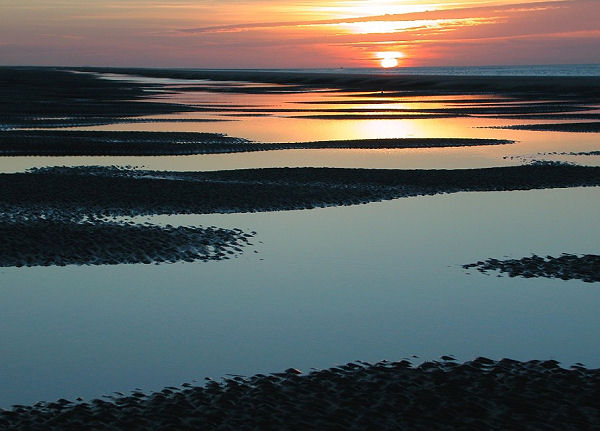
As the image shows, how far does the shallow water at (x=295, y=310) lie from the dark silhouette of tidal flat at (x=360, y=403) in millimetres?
632

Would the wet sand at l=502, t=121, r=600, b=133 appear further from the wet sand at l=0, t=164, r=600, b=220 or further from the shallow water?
the shallow water

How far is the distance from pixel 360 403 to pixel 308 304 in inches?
221

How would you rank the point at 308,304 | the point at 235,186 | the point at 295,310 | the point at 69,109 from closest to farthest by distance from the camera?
the point at 295,310 → the point at 308,304 → the point at 235,186 → the point at 69,109

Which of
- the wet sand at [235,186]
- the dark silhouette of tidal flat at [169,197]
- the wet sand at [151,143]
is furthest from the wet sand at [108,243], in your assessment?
the wet sand at [151,143]

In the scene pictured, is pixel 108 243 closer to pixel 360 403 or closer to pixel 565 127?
pixel 360 403

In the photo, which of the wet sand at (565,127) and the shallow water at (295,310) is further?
the wet sand at (565,127)

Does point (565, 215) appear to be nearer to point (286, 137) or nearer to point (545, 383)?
point (545, 383)

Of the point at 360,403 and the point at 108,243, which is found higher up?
the point at 108,243

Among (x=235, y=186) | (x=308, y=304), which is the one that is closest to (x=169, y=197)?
(x=235, y=186)

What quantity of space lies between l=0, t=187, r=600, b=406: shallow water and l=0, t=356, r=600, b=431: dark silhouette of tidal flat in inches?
24.9

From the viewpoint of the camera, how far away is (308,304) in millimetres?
17594

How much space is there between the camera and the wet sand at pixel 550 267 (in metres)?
19.7

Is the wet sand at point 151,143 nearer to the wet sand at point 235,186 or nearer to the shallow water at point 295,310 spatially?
the wet sand at point 235,186

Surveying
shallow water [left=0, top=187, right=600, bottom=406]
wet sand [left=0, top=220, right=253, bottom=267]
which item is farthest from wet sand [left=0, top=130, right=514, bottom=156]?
shallow water [left=0, top=187, right=600, bottom=406]
